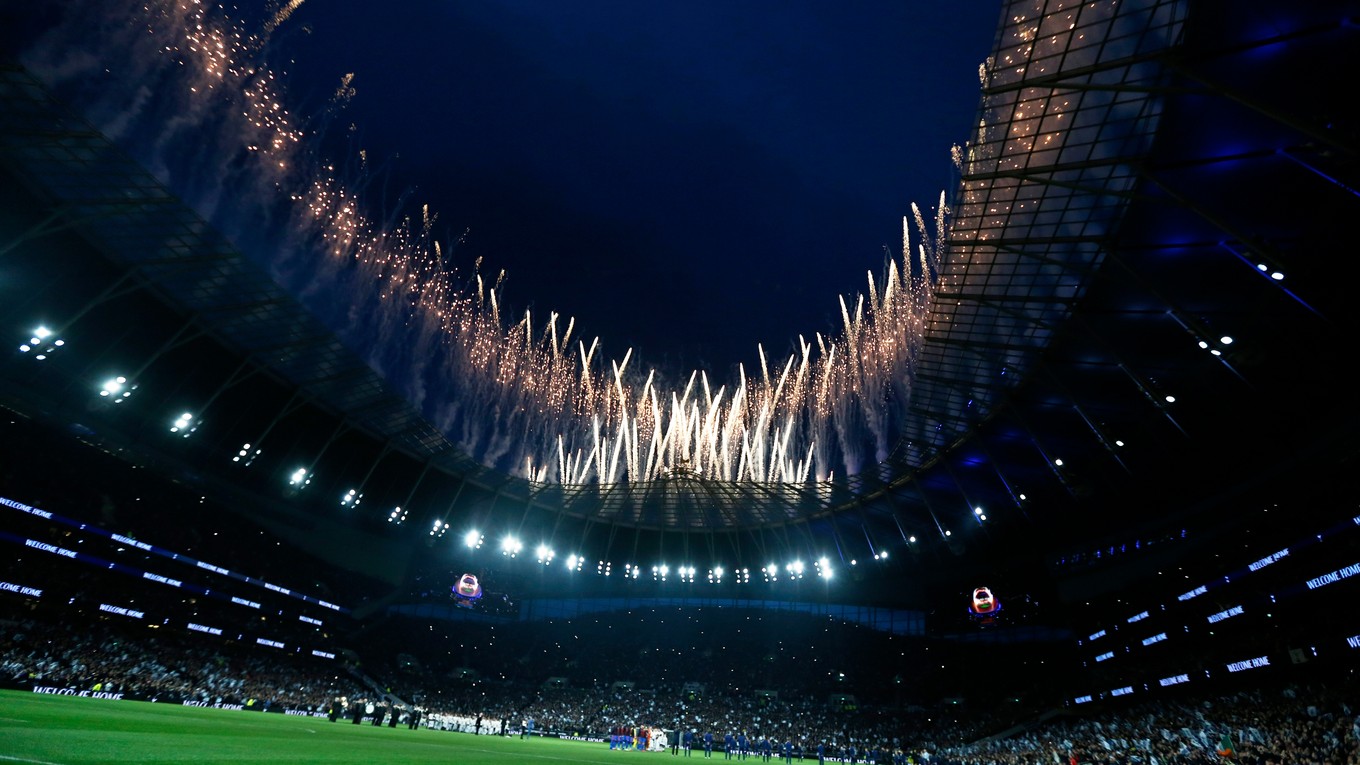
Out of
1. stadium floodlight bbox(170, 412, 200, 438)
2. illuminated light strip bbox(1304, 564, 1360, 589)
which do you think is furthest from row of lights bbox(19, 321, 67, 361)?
illuminated light strip bbox(1304, 564, 1360, 589)

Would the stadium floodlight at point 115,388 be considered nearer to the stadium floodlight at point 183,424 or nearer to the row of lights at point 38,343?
the row of lights at point 38,343

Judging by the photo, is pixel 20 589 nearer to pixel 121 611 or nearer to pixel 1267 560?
pixel 121 611

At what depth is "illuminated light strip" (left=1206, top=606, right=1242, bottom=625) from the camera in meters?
36.2

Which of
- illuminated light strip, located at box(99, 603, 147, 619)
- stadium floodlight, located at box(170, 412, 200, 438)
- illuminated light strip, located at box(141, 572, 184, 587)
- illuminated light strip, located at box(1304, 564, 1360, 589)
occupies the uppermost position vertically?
stadium floodlight, located at box(170, 412, 200, 438)

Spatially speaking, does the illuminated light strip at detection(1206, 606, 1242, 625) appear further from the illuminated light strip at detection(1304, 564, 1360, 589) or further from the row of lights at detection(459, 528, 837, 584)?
the row of lights at detection(459, 528, 837, 584)

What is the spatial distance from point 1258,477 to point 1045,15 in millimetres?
30967

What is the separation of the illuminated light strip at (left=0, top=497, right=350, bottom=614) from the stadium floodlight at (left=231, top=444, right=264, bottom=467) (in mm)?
8528

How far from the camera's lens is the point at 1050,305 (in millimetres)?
28328

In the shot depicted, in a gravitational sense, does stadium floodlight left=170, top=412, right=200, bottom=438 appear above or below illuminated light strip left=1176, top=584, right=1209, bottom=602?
above

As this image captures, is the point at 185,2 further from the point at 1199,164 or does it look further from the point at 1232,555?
the point at 1232,555

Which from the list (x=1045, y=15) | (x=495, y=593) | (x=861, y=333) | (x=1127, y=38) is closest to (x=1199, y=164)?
(x=1127, y=38)

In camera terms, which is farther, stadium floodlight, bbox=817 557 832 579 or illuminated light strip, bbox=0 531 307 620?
stadium floodlight, bbox=817 557 832 579

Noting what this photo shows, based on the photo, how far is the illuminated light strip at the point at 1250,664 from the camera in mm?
32622

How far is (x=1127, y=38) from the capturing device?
1777 cm
